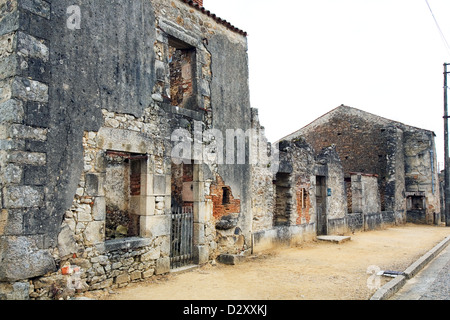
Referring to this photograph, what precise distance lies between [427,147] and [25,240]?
21.8m

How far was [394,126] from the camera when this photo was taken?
2078cm

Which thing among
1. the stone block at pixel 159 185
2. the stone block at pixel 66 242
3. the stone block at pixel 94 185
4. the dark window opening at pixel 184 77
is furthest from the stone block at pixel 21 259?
the dark window opening at pixel 184 77

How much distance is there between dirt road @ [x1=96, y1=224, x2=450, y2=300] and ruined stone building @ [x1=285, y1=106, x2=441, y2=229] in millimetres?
10298

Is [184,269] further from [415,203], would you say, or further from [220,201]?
[415,203]

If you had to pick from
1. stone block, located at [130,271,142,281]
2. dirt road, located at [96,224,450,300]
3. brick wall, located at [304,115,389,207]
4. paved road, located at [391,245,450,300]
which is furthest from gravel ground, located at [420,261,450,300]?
brick wall, located at [304,115,389,207]

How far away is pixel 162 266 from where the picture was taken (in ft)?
23.2

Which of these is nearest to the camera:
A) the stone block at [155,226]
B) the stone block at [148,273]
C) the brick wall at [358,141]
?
the stone block at [148,273]

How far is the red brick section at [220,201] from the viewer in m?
8.52

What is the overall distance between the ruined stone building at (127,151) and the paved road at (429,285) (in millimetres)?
3817

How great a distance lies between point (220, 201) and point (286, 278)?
2.39 m

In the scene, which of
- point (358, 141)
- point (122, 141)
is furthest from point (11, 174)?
point (358, 141)

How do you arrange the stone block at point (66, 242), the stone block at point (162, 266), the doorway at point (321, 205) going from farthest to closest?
the doorway at point (321, 205) → the stone block at point (162, 266) → the stone block at point (66, 242)

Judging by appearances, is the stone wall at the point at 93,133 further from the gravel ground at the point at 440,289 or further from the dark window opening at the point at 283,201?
the gravel ground at the point at 440,289

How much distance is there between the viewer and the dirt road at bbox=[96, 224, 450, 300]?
5.88 meters
